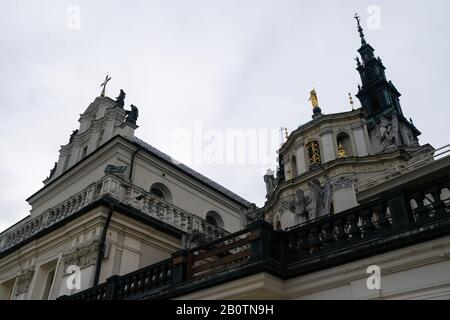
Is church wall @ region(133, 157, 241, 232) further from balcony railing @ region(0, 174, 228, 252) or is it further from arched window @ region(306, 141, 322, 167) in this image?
arched window @ region(306, 141, 322, 167)

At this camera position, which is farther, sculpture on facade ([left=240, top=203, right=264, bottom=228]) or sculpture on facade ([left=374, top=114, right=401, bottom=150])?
sculpture on facade ([left=374, top=114, right=401, bottom=150])

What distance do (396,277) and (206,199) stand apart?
1830 cm

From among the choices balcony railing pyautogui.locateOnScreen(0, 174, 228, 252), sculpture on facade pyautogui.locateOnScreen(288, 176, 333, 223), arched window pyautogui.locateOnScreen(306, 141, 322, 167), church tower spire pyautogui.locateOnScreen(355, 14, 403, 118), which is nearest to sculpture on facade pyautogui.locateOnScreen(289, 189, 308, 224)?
sculpture on facade pyautogui.locateOnScreen(288, 176, 333, 223)

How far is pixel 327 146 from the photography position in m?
31.0

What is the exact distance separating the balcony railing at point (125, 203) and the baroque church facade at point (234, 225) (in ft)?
0.22

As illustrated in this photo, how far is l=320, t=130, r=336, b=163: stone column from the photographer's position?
30.5m

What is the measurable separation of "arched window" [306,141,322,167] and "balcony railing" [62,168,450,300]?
70.7 ft

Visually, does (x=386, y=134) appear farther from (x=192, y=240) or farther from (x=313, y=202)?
(x=192, y=240)

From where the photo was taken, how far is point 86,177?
74.8 feet

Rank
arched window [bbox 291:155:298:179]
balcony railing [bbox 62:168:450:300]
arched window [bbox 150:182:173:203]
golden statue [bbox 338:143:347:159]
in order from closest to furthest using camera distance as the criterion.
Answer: balcony railing [bbox 62:168:450:300] → arched window [bbox 150:182:173:203] → golden statue [bbox 338:143:347:159] → arched window [bbox 291:155:298:179]

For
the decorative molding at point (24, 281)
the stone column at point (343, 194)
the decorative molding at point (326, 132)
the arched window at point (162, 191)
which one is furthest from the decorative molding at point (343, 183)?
the decorative molding at point (24, 281)

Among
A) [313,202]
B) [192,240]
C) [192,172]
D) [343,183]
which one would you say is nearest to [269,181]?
[343,183]
